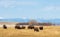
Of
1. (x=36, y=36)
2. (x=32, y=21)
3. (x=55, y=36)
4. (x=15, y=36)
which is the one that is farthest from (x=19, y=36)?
(x=32, y=21)

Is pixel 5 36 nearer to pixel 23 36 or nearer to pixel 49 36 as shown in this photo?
pixel 23 36

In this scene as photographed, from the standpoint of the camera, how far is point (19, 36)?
123ft

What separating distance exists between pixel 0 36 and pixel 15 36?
2583 mm

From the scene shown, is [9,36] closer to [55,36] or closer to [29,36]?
[29,36]

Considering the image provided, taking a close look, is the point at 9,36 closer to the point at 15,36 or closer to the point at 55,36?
the point at 15,36

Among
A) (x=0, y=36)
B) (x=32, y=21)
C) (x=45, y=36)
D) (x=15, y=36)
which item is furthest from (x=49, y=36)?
(x=32, y=21)

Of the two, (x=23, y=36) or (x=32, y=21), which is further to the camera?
(x=32, y=21)

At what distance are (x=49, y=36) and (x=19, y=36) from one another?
533 cm

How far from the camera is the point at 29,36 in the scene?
3781 cm

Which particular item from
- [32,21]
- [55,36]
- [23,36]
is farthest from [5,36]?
[32,21]

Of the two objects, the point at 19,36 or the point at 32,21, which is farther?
the point at 32,21

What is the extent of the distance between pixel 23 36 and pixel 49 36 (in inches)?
183

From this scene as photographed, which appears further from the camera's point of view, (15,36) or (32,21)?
(32,21)

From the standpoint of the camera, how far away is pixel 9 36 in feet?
124
